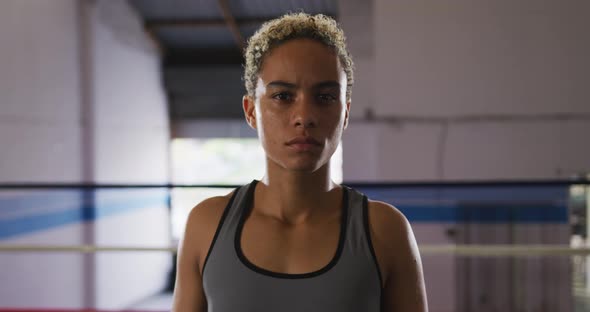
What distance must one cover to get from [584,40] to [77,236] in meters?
4.46

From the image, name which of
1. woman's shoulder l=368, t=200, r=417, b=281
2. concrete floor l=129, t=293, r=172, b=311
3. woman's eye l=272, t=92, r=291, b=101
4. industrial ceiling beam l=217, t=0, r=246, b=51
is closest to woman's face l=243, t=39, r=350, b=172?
woman's eye l=272, t=92, r=291, b=101

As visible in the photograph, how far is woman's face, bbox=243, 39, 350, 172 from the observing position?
1.89 ft

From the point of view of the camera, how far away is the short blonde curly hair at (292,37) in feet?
1.98

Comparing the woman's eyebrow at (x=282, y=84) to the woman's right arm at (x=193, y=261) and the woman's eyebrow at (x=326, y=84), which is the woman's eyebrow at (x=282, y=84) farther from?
the woman's right arm at (x=193, y=261)

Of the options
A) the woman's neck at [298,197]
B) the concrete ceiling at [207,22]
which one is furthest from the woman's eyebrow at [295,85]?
the concrete ceiling at [207,22]

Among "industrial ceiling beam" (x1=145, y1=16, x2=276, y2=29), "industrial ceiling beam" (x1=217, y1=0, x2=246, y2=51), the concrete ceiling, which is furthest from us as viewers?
"industrial ceiling beam" (x1=145, y1=16, x2=276, y2=29)

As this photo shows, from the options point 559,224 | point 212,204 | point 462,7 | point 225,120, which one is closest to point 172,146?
point 225,120

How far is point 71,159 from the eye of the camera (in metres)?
4.67

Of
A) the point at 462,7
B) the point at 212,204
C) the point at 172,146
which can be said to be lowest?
the point at 212,204

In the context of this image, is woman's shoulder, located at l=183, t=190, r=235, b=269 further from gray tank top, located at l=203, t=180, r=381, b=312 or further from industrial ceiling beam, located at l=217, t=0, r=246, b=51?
industrial ceiling beam, located at l=217, t=0, r=246, b=51

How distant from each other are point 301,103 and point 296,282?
198 mm

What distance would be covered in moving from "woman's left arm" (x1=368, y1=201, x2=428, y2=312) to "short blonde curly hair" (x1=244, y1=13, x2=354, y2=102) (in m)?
0.16

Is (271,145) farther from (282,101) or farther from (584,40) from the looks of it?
(584,40)

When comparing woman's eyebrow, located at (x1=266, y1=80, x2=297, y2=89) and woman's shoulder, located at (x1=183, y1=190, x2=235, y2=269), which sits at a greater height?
woman's eyebrow, located at (x1=266, y1=80, x2=297, y2=89)
